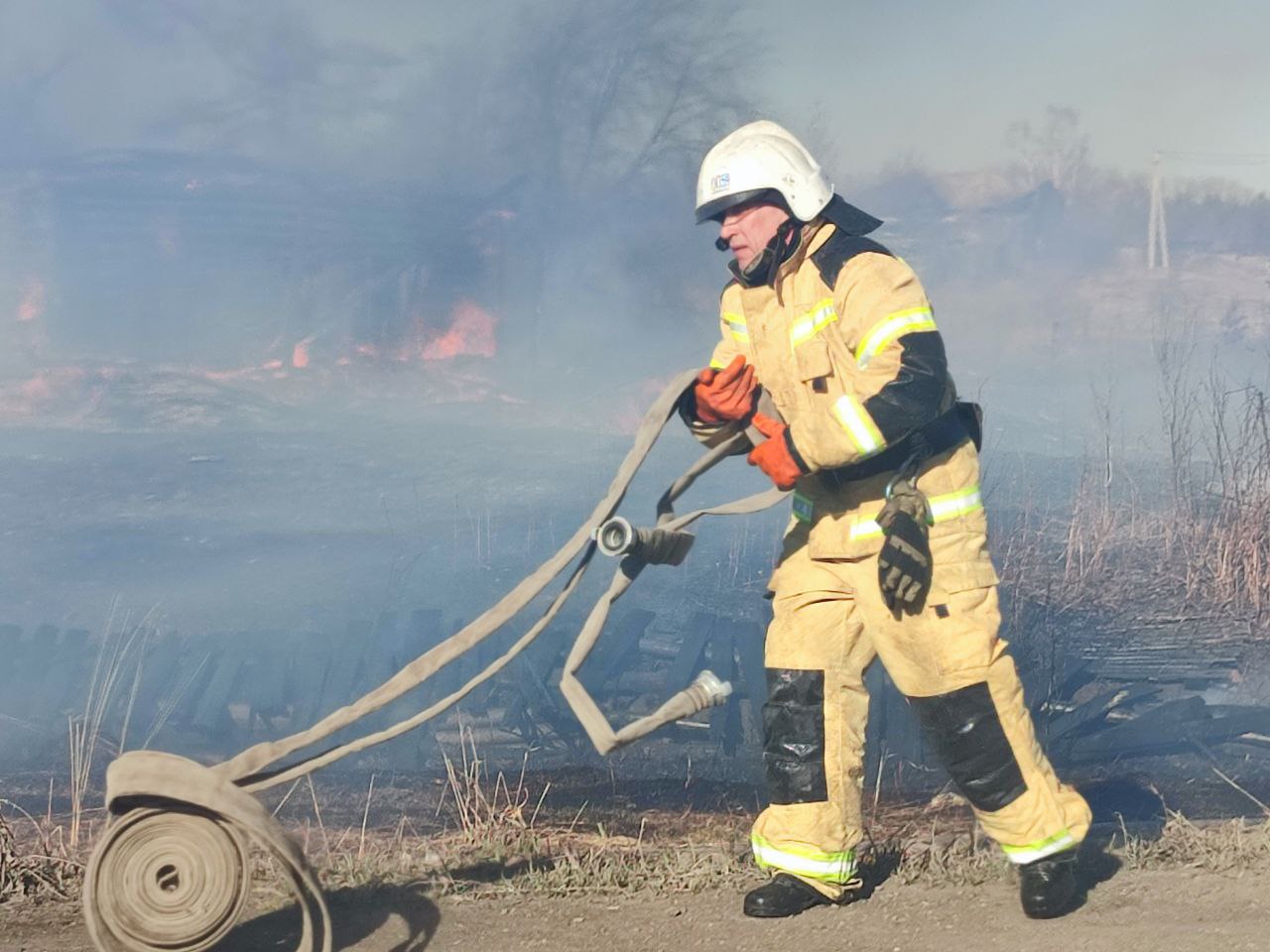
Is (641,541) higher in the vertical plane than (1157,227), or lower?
lower

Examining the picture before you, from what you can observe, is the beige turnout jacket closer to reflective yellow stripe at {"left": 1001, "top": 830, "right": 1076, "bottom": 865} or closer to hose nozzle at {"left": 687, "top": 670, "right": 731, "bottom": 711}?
hose nozzle at {"left": 687, "top": 670, "right": 731, "bottom": 711}

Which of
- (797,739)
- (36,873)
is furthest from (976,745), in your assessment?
(36,873)

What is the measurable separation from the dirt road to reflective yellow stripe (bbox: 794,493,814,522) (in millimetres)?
1023

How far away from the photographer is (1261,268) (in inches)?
408

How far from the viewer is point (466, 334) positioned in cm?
850

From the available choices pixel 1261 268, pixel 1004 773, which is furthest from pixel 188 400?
pixel 1261 268

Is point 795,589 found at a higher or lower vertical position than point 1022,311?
lower

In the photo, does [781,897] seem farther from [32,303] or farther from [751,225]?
[32,303]

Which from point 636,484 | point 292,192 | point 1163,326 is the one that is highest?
point 292,192

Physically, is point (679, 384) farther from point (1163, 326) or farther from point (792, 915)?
point (1163, 326)

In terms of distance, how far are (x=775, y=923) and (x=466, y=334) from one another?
5307mm

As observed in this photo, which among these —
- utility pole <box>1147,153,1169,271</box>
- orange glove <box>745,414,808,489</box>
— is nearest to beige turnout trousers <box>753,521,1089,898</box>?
orange glove <box>745,414,808,489</box>

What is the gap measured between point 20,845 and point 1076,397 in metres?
6.89

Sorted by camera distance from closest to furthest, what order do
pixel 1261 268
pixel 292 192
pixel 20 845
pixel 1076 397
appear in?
pixel 20 845 → pixel 292 192 → pixel 1076 397 → pixel 1261 268
